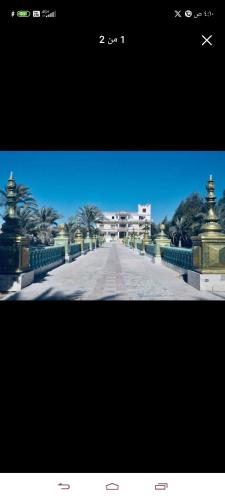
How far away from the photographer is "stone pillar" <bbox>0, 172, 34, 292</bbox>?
5422 millimetres

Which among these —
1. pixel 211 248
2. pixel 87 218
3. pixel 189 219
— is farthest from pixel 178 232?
pixel 211 248

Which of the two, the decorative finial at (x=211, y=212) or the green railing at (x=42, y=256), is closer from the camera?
the decorative finial at (x=211, y=212)

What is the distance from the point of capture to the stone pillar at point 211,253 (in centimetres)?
548

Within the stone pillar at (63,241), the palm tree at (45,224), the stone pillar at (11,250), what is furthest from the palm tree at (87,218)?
the stone pillar at (11,250)

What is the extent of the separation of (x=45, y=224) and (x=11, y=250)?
13827 mm

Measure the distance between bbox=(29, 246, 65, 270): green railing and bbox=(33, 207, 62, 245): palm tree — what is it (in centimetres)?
696

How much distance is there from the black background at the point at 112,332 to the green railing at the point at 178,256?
13.9 feet

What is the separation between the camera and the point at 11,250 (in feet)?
18.0
